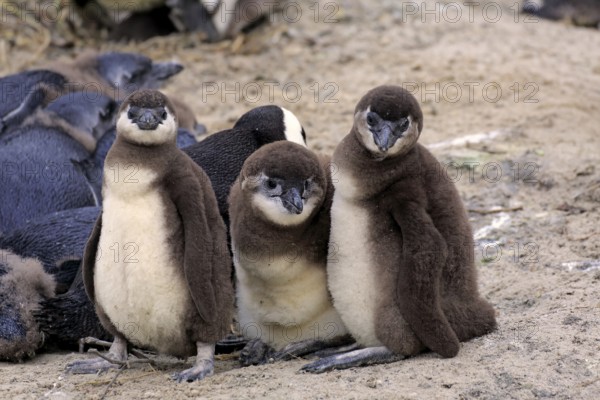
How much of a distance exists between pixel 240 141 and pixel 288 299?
128cm

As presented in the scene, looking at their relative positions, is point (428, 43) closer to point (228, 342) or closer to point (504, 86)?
point (504, 86)

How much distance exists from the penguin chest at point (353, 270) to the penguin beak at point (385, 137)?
256 millimetres

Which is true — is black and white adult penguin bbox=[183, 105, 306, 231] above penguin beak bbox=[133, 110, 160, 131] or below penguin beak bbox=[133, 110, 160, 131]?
below

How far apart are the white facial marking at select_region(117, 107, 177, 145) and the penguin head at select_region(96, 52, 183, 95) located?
411cm

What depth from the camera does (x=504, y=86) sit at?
26.1 ft

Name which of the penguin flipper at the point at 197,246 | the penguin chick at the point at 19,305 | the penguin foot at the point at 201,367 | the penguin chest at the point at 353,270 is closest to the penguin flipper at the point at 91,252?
the penguin flipper at the point at 197,246

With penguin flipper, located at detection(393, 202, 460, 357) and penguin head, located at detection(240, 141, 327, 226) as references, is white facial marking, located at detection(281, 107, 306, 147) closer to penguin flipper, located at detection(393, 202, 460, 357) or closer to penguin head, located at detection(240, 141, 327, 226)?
penguin head, located at detection(240, 141, 327, 226)

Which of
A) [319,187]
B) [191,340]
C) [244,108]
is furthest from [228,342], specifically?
[244,108]

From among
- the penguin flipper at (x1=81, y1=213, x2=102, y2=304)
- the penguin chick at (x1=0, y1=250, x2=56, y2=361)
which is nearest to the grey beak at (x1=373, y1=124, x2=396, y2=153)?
the penguin flipper at (x1=81, y1=213, x2=102, y2=304)

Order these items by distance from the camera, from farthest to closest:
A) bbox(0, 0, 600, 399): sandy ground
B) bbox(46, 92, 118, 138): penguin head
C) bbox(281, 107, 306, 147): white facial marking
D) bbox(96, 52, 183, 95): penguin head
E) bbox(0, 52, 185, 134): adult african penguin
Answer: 1. bbox(96, 52, 183, 95): penguin head
2. bbox(0, 52, 185, 134): adult african penguin
3. bbox(46, 92, 118, 138): penguin head
4. bbox(281, 107, 306, 147): white facial marking
5. bbox(0, 0, 600, 399): sandy ground

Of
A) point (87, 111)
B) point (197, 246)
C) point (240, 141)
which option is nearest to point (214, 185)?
point (240, 141)

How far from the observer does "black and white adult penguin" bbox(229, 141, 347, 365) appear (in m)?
3.83

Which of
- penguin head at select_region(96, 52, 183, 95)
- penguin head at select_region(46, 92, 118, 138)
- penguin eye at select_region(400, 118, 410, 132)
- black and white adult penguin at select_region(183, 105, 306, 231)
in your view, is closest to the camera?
penguin eye at select_region(400, 118, 410, 132)

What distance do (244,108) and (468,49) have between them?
2089 mm
